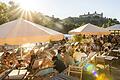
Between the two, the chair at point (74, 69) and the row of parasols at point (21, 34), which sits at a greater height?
the row of parasols at point (21, 34)

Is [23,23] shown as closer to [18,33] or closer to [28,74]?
[18,33]

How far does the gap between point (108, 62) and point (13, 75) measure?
14.9 ft

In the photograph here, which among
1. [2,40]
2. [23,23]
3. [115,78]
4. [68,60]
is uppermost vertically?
[23,23]

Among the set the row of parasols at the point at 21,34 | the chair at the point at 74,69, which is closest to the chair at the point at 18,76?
the row of parasols at the point at 21,34

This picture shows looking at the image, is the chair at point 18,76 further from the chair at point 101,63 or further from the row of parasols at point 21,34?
the chair at point 101,63

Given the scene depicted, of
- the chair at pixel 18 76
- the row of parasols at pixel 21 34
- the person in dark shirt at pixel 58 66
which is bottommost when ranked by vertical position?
the chair at pixel 18 76

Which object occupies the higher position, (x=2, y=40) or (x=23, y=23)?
(x=23, y=23)

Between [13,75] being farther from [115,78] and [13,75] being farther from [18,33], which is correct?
[115,78]

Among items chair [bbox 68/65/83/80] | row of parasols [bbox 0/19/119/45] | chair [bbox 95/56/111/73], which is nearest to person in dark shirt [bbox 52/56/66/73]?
chair [bbox 68/65/83/80]

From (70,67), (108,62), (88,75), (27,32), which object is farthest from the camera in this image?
(108,62)

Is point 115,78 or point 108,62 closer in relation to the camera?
point 115,78

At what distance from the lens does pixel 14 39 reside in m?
6.00

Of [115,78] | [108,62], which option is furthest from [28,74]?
[108,62]

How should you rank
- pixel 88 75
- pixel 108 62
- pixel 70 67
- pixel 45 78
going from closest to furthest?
pixel 45 78 < pixel 70 67 < pixel 88 75 < pixel 108 62
